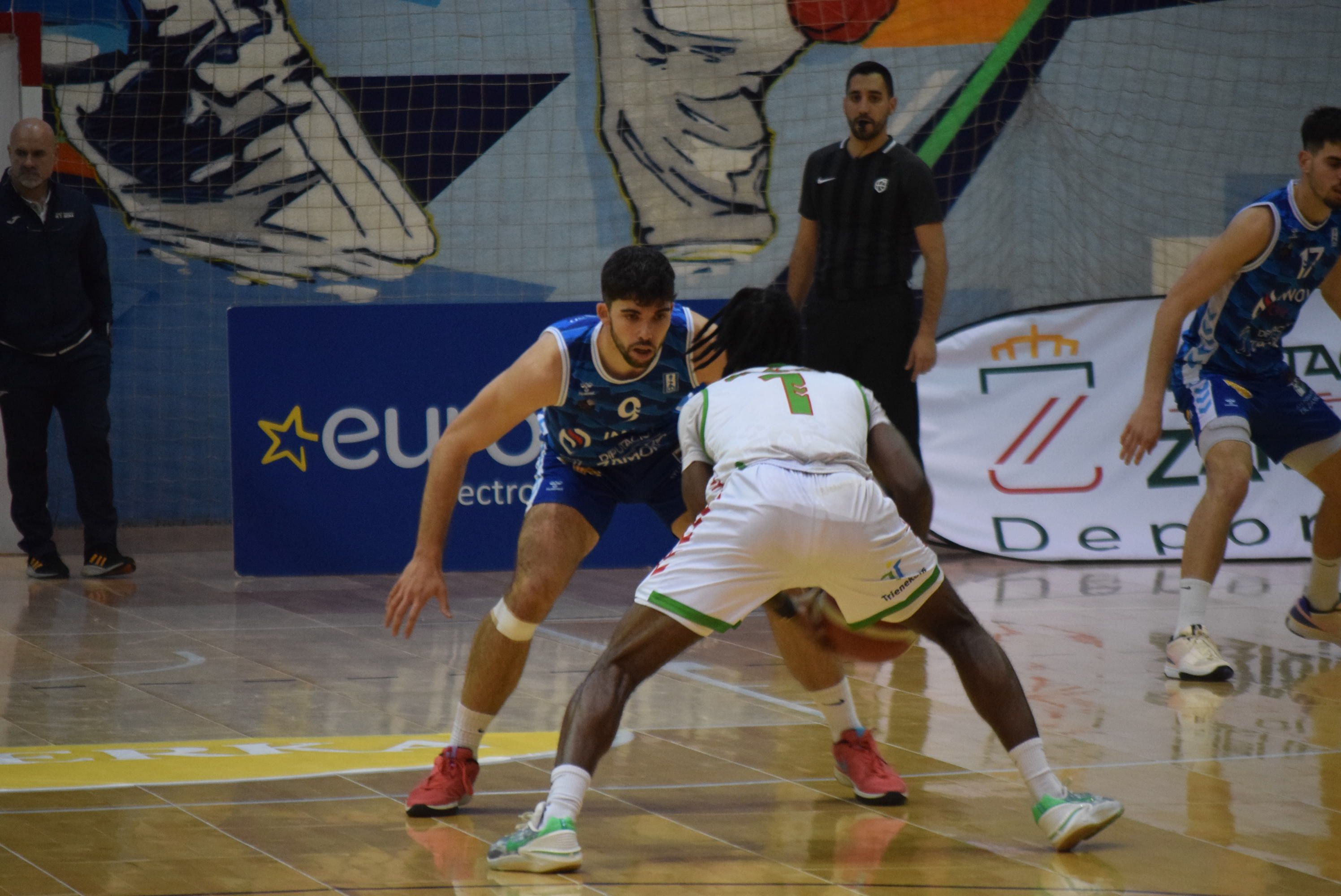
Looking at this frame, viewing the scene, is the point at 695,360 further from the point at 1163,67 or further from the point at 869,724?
the point at 1163,67

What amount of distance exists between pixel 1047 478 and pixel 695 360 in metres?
5.12

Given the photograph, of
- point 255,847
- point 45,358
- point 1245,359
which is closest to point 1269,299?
point 1245,359

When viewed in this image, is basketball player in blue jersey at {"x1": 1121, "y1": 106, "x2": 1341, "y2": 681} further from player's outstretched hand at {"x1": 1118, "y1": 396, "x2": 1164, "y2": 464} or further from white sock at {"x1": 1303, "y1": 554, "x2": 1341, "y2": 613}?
white sock at {"x1": 1303, "y1": 554, "x2": 1341, "y2": 613}

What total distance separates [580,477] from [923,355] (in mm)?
3149

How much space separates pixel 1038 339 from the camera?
29.7 ft

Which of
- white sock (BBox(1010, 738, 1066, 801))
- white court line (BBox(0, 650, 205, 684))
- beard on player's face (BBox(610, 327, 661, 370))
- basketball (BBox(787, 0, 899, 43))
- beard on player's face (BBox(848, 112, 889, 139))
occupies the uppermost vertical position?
basketball (BBox(787, 0, 899, 43))

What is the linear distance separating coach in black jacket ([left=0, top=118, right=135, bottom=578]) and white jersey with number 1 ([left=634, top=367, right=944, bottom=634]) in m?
5.52

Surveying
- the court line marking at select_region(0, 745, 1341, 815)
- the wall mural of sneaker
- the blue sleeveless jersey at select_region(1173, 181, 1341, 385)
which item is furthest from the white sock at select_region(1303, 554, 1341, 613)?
the wall mural of sneaker

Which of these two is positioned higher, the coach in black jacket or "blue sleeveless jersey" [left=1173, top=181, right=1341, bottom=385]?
"blue sleeveless jersey" [left=1173, top=181, right=1341, bottom=385]

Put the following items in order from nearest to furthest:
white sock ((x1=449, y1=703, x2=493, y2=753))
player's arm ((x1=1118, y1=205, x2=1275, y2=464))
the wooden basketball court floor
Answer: the wooden basketball court floor < white sock ((x1=449, y1=703, x2=493, y2=753)) < player's arm ((x1=1118, y1=205, x2=1275, y2=464))

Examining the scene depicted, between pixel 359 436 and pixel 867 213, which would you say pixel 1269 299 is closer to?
pixel 867 213

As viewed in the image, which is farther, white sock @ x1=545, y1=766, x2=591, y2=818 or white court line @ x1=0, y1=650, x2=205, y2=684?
white court line @ x1=0, y1=650, x2=205, y2=684

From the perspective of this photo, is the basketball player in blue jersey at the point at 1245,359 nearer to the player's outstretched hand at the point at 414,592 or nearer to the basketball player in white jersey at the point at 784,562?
the basketball player in white jersey at the point at 784,562

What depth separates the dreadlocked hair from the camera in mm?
3912
